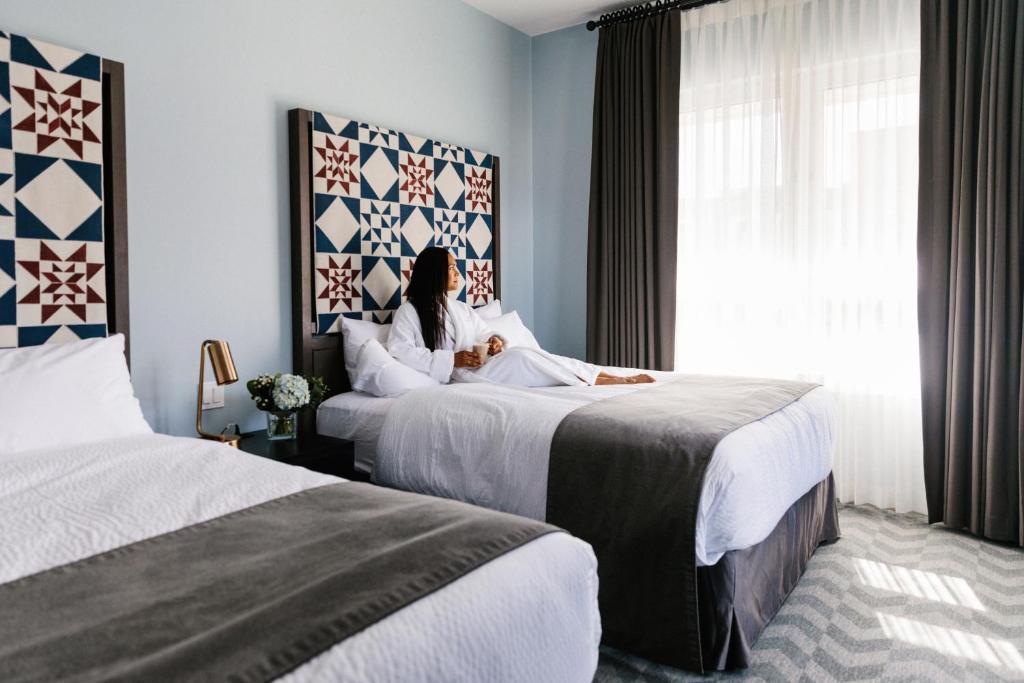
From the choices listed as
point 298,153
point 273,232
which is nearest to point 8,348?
point 273,232

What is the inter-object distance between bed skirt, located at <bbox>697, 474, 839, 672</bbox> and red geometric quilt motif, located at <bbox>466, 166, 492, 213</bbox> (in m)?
2.44

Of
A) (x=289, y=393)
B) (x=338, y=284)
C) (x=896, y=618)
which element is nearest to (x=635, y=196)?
(x=338, y=284)

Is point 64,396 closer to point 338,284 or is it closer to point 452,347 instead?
point 338,284

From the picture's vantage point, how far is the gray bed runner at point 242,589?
0.86m

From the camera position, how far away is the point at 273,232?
3.14m

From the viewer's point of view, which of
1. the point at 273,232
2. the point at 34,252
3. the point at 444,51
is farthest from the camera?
the point at 444,51

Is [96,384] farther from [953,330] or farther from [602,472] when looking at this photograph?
[953,330]

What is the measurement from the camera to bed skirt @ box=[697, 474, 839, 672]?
207 cm

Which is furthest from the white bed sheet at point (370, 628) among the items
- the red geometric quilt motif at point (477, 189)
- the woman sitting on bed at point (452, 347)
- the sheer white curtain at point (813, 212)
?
the sheer white curtain at point (813, 212)

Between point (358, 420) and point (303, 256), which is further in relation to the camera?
point (303, 256)

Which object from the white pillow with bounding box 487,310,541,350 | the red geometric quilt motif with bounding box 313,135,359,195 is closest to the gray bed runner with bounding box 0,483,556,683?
the red geometric quilt motif with bounding box 313,135,359,195

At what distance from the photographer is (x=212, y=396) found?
2902mm

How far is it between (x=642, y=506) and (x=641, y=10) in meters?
3.23

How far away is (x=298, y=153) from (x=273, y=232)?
14.4 inches
